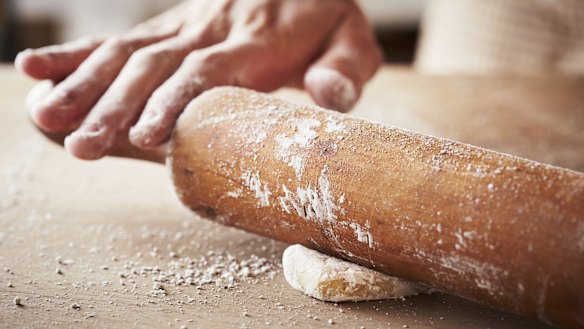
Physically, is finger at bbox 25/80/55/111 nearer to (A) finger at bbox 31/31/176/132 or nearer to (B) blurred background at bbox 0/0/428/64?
(A) finger at bbox 31/31/176/132

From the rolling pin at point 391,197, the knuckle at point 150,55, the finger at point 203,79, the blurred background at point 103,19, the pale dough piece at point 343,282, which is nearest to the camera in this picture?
the rolling pin at point 391,197

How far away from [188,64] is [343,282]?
1.59 ft

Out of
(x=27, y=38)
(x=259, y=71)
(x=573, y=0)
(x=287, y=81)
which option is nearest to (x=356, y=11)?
(x=287, y=81)

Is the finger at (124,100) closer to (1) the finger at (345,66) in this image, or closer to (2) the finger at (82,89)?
(2) the finger at (82,89)

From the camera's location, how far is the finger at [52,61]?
118 centimetres

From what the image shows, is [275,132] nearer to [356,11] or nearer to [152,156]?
[152,156]

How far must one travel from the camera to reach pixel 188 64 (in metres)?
1.15

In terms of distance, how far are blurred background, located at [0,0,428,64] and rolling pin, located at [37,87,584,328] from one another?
3.64 metres

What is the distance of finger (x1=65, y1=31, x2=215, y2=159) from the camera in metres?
1.05

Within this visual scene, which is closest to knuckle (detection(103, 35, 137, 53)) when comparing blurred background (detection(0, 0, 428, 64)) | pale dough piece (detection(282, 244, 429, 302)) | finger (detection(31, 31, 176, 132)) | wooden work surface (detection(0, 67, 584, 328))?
finger (detection(31, 31, 176, 132))

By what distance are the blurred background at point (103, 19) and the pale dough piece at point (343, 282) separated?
12.2 feet

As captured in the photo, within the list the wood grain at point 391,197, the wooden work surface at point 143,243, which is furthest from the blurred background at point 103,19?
the wood grain at point 391,197

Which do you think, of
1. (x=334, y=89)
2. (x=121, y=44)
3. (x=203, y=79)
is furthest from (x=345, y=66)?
(x=121, y=44)

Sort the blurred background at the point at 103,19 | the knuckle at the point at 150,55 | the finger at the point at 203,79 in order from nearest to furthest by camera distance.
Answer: the finger at the point at 203,79 → the knuckle at the point at 150,55 → the blurred background at the point at 103,19
